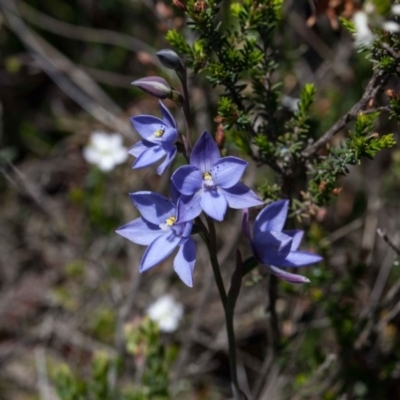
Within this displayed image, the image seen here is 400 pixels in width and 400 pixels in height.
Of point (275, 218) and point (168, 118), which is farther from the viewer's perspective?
point (275, 218)

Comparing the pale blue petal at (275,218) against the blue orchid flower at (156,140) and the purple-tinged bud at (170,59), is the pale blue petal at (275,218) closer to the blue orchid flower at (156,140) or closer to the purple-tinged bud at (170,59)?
the blue orchid flower at (156,140)

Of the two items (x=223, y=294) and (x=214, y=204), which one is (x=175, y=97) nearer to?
(x=214, y=204)

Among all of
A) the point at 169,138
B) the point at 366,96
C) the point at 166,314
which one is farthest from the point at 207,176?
the point at 166,314

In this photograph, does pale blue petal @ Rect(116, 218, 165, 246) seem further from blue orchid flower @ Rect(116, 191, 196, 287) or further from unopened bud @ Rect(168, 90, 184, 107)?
unopened bud @ Rect(168, 90, 184, 107)

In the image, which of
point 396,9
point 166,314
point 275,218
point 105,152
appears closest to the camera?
point 396,9

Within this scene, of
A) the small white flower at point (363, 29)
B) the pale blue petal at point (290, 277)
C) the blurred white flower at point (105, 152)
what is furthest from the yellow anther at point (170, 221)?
the blurred white flower at point (105, 152)

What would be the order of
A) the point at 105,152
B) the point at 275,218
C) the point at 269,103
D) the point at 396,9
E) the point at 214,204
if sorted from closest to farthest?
the point at 396,9 → the point at 214,204 → the point at 275,218 → the point at 269,103 → the point at 105,152
